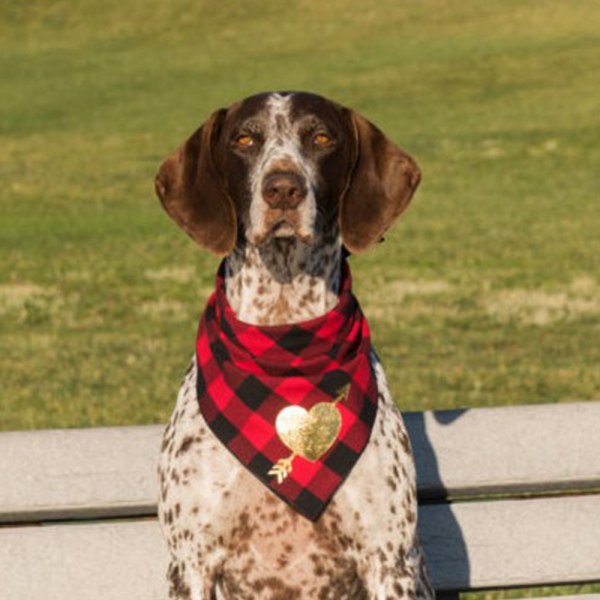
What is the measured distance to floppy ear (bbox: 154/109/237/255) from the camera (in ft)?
16.8

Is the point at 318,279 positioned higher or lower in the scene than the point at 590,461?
higher

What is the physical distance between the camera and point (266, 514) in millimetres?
4973

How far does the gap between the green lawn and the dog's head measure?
594 centimetres

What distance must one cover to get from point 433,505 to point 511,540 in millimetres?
280

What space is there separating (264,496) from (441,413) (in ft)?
2.76

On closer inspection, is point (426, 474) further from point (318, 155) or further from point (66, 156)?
point (66, 156)

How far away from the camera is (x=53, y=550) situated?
522cm

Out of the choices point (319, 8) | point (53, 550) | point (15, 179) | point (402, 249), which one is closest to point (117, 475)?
point (53, 550)

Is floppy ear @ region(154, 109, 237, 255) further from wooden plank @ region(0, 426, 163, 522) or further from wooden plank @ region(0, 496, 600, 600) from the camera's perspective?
wooden plank @ region(0, 496, 600, 600)

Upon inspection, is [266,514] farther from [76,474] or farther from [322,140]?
[322,140]

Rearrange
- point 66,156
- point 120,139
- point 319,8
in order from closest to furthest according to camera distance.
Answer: point 66,156
point 120,139
point 319,8

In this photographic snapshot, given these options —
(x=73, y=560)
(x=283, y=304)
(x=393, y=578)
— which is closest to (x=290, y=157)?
(x=283, y=304)

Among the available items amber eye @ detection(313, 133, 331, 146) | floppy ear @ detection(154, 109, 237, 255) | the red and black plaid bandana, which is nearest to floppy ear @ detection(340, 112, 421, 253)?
amber eye @ detection(313, 133, 331, 146)

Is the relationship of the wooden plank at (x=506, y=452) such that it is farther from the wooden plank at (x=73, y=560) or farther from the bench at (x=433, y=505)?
the wooden plank at (x=73, y=560)
